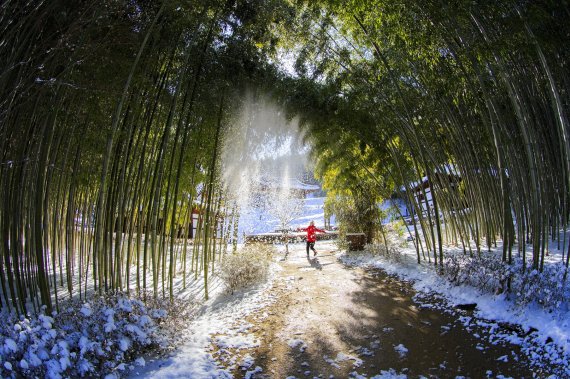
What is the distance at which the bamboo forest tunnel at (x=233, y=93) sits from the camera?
2.77 m

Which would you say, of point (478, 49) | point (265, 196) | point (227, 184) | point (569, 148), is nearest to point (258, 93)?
point (227, 184)

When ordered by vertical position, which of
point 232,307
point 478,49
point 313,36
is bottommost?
point 232,307

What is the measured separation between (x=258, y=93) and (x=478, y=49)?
96.0 inches

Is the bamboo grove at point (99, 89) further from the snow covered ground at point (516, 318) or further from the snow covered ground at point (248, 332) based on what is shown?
the snow covered ground at point (516, 318)

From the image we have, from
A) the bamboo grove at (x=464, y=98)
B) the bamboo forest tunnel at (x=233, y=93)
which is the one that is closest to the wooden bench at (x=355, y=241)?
the bamboo grove at (x=464, y=98)

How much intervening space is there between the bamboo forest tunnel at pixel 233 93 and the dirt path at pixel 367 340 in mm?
1153

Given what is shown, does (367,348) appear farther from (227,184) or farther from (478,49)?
(227,184)

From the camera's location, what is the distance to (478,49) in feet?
9.68

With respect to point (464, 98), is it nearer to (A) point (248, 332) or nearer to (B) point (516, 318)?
(B) point (516, 318)

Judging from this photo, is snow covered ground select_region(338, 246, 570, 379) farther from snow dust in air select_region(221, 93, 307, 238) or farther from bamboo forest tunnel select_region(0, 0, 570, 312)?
snow dust in air select_region(221, 93, 307, 238)

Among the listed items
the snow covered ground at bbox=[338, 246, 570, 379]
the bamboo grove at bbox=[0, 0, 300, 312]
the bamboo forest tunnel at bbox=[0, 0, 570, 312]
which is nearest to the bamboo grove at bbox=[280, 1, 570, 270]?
the bamboo forest tunnel at bbox=[0, 0, 570, 312]

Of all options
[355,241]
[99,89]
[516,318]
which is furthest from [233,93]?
[355,241]

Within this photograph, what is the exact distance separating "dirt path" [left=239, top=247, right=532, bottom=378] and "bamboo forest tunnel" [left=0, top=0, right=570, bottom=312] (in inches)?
45.4

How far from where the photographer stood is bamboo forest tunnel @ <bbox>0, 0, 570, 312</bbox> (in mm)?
2771
